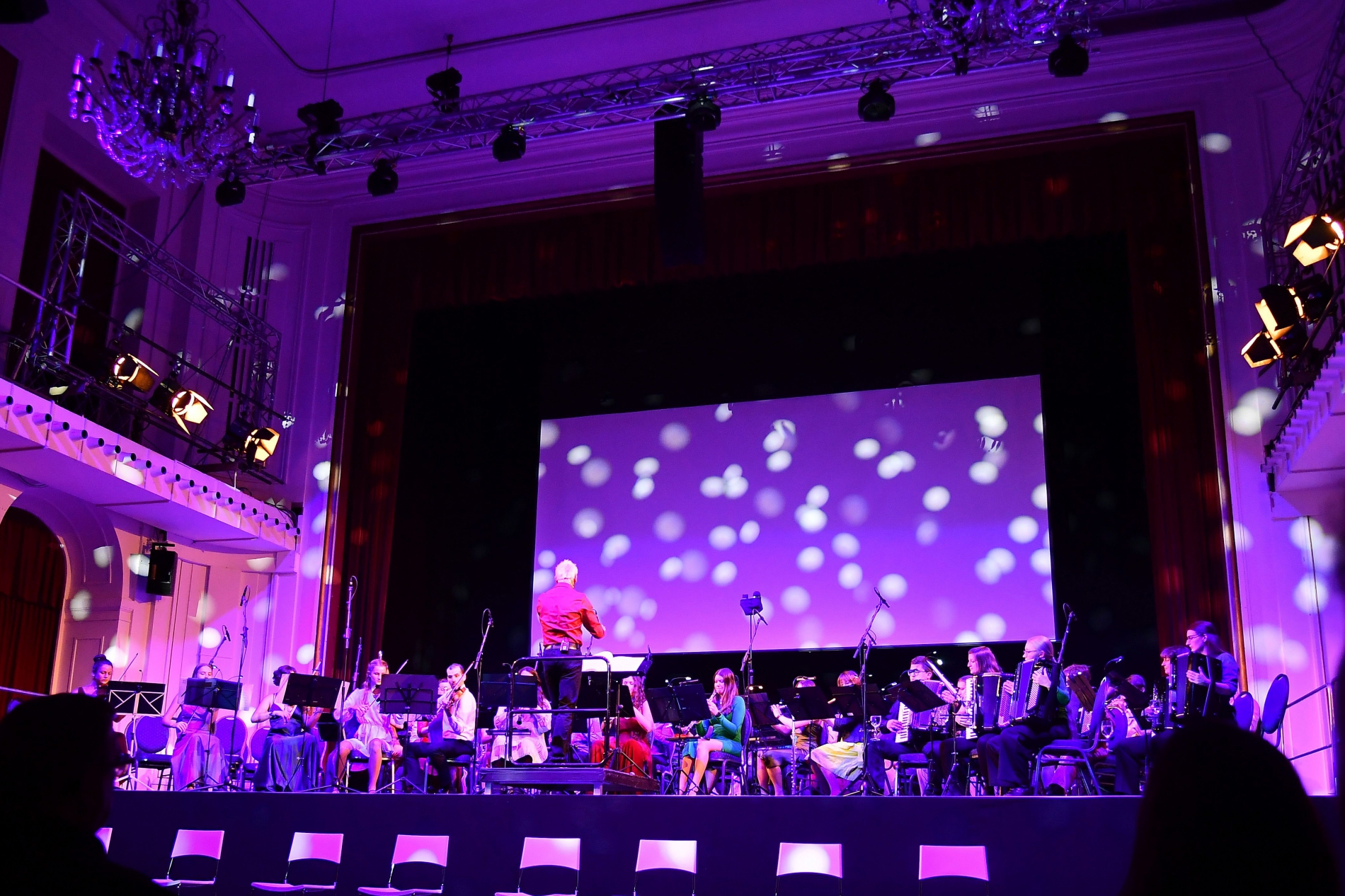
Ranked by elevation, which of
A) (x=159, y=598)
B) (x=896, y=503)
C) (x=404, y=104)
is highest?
(x=404, y=104)

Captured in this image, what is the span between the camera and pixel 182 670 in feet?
33.7

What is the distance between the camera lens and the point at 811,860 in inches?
198

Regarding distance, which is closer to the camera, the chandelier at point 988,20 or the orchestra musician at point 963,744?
the chandelier at point 988,20

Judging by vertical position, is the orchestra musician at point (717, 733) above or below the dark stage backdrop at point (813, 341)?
below

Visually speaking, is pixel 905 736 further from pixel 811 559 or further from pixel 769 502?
pixel 769 502

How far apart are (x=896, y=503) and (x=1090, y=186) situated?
3030 millimetres

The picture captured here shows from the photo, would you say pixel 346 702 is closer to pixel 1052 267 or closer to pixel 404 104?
pixel 404 104

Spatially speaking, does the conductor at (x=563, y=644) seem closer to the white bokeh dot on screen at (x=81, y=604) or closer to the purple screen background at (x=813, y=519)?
the purple screen background at (x=813, y=519)

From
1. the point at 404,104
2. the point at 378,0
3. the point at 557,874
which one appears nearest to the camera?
the point at 557,874

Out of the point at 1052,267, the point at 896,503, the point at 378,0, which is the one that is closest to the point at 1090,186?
the point at 1052,267

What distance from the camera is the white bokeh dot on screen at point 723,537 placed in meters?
10.7

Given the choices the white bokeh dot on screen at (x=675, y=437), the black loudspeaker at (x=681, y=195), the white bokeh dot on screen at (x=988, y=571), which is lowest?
the white bokeh dot on screen at (x=988, y=571)

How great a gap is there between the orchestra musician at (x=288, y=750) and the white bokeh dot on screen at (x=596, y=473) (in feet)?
11.9

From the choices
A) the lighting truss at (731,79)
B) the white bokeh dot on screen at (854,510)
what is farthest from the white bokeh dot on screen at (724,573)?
the lighting truss at (731,79)
